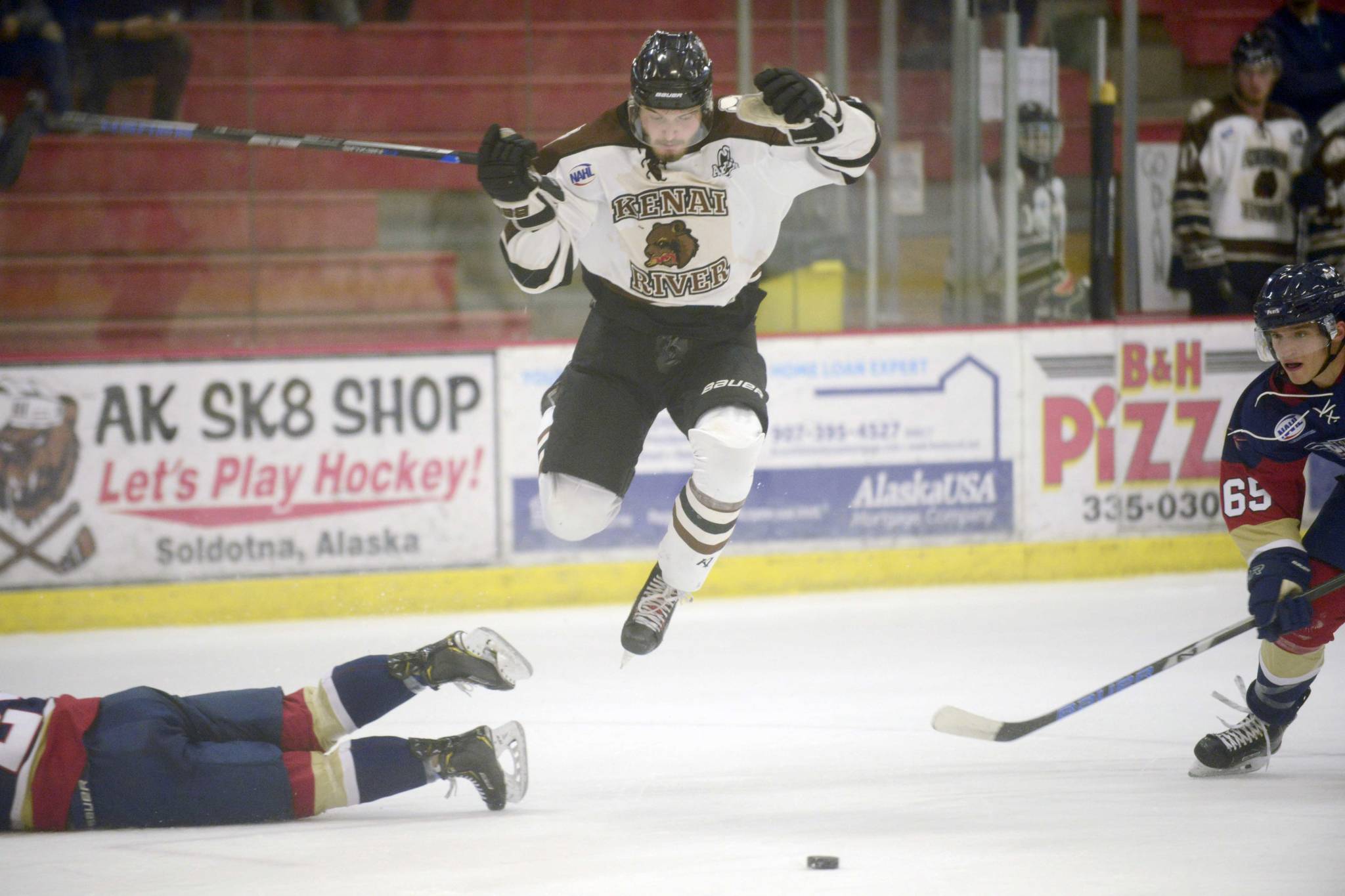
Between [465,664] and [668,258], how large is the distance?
3.62 feet

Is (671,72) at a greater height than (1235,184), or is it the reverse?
(1235,184)

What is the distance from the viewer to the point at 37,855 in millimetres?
3127

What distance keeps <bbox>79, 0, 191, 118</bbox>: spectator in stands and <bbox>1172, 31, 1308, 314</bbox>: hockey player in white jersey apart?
162 inches

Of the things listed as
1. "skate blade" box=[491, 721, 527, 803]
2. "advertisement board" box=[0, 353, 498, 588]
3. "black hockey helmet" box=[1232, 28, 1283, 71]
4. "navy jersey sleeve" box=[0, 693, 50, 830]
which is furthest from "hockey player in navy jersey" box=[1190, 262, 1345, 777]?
"black hockey helmet" box=[1232, 28, 1283, 71]

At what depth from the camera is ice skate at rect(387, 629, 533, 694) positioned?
3.42 metres

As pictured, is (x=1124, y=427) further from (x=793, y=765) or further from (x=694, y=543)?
(x=694, y=543)

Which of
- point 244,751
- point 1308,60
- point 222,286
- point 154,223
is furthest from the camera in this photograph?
point 1308,60

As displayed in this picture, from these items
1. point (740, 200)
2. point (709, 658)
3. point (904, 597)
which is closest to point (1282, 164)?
point (904, 597)

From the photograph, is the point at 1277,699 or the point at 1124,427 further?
the point at 1124,427

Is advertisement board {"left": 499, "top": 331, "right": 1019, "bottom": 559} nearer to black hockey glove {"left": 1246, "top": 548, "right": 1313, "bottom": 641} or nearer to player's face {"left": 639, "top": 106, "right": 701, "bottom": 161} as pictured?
player's face {"left": 639, "top": 106, "right": 701, "bottom": 161}

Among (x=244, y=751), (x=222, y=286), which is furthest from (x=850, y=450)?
(x=244, y=751)

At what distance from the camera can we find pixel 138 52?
21.5 feet

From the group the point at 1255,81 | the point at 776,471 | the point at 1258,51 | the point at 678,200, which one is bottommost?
the point at 776,471

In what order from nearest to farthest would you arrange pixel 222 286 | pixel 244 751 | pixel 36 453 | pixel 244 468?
1. pixel 244 751
2. pixel 36 453
3. pixel 244 468
4. pixel 222 286
